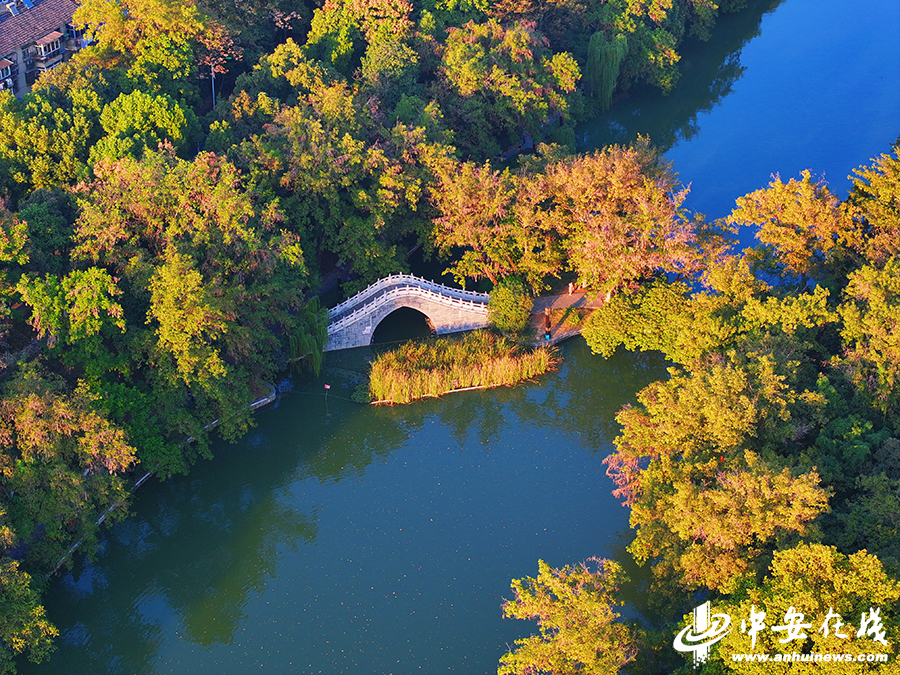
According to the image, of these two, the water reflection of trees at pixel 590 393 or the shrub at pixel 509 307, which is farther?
the shrub at pixel 509 307

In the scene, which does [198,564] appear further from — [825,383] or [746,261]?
[746,261]

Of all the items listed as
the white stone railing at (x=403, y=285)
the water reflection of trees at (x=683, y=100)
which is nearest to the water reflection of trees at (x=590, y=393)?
the white stone railing at (x=403, y=285)

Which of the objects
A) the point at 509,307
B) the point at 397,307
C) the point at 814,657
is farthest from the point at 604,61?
the point at 814,657

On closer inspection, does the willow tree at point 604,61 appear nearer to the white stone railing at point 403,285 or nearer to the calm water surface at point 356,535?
the white stone railing at point 403,285

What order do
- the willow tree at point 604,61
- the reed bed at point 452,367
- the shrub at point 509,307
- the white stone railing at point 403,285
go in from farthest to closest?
the willow tree at point 604,61, the white stone railing at point 403,285, the shrub at point 509,307, the reed bed at point 452,367

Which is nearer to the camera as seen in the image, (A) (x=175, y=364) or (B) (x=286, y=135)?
(A) (x=175, y=364)

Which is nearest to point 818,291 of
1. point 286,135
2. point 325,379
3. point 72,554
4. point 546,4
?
point 325,379
